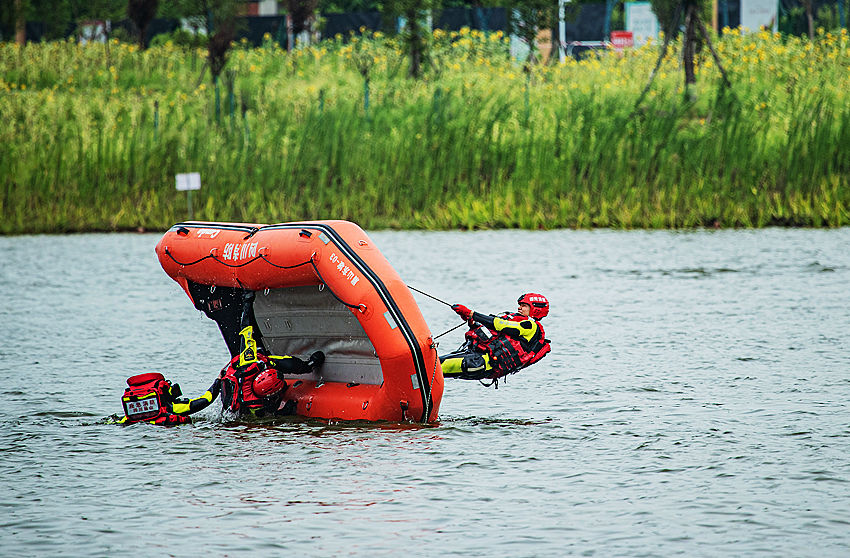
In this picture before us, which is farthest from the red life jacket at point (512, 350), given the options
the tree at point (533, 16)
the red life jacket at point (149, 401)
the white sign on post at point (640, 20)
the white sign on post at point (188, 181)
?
the white sign on post at point (640, 20)

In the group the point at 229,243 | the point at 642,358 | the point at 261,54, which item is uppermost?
the point at 261,54

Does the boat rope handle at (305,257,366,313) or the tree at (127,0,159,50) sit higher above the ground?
the tree at (127,0,159,50)

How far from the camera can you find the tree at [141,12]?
1308 inches

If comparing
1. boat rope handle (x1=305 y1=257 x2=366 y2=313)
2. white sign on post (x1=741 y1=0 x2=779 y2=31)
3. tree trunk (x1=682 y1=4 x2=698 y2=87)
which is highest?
white sign on post (x1=741 y1=0 x2=779 y2=31)

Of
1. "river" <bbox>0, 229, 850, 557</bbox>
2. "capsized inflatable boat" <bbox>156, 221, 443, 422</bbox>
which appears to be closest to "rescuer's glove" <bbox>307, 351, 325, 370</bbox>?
"capsized inflatable boat" <bbox>156, 221, 443, 422</bbox>

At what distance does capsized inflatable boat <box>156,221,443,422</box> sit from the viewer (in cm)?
829

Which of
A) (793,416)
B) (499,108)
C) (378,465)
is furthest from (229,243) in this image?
(499,108)

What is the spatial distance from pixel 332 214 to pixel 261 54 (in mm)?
11253

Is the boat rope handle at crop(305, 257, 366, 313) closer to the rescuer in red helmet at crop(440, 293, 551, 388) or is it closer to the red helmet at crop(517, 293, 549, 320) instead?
the rescuer in red helmet at crop(440, 293, 551, 388)

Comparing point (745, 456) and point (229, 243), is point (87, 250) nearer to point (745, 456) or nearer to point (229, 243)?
point (229, 243)

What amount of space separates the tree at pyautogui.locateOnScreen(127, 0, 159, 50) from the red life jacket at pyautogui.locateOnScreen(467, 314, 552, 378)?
26.0 metres

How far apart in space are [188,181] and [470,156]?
4.86 m

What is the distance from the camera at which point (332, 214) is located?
73.7 feet

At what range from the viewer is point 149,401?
8766 mm
